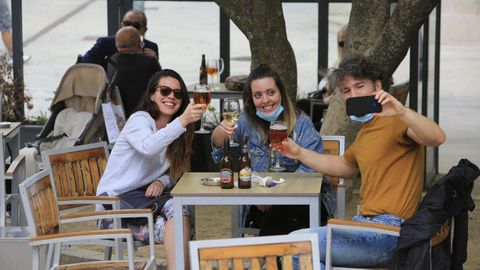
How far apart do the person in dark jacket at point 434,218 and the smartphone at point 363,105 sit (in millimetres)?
432

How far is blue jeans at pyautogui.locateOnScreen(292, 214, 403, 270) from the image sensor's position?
5223 millimetres

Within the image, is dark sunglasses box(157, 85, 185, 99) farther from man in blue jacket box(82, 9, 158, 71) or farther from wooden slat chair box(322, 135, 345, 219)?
man in blue jacket box(82, 9, 158, 71)

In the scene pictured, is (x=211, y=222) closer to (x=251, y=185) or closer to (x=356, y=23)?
(x=356, y=23)

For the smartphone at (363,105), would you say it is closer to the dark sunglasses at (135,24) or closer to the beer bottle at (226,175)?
the beer bottle at (226,175)

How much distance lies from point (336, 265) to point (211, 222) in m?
3.45

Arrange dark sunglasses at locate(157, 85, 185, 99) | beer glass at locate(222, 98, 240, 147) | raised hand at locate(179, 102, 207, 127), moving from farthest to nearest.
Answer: dark sunglasses at locate(157, 85, 185, 99) → beer glass at locate(222, 98, 240, 147) → raised hand at locate(179, 102, 207, 127)

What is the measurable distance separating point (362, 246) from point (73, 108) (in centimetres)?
435

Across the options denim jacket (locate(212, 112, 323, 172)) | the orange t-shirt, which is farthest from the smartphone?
denim jacket (locate(212, 112, 323, 172))

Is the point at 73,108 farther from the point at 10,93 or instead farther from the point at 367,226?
the point at 367,226

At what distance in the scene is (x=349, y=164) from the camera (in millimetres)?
5570

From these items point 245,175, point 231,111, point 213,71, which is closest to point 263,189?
point 245,175

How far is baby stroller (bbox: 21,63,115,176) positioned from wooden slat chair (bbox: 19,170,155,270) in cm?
334

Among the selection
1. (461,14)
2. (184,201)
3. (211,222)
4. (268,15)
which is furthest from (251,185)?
(461,14)

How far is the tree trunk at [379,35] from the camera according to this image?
294 inches
